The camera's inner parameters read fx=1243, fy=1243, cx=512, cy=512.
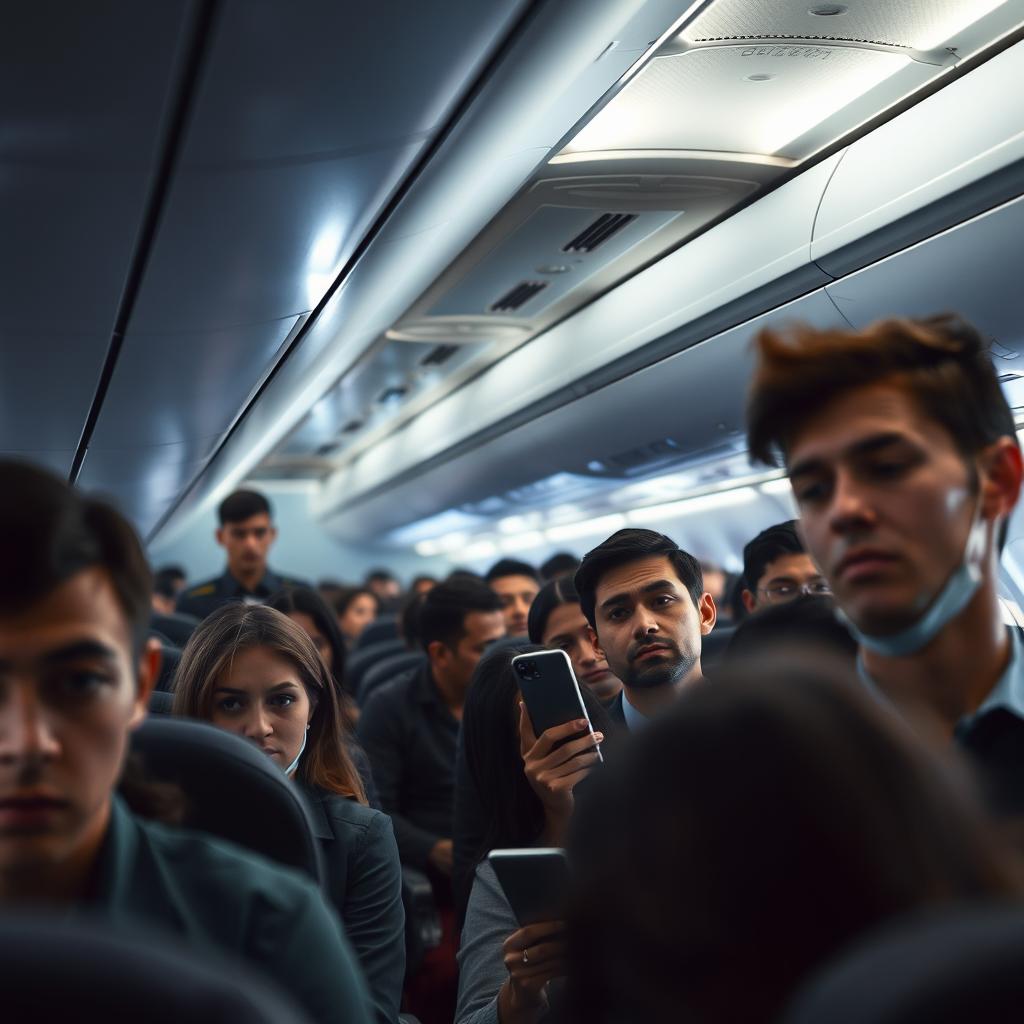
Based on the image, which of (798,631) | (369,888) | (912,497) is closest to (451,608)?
(369,888)

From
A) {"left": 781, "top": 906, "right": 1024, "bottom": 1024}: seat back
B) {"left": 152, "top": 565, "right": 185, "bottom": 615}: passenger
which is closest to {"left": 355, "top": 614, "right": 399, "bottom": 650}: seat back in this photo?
{"left": 152, "top": 565, "right": 185, "bottom": 615}: passenger

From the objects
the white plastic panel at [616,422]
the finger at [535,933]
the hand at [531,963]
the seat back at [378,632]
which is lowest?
the hand at [531,963]

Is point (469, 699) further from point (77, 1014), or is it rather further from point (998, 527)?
point (77, 1014)

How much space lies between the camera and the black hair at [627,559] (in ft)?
11.1

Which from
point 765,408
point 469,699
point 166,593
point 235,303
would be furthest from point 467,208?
point 166,593

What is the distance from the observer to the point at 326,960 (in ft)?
4.97

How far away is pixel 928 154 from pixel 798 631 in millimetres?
2575

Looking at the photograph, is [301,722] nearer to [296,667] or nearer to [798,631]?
[296,667]

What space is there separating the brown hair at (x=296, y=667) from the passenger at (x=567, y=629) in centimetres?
126

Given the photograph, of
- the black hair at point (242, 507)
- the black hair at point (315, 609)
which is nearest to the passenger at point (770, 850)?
the black hair at point (315, 609)

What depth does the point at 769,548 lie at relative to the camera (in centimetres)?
482

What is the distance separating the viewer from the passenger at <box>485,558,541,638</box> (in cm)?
700

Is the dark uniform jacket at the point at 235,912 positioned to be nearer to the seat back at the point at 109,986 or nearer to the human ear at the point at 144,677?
the human ear at the point at 144,677

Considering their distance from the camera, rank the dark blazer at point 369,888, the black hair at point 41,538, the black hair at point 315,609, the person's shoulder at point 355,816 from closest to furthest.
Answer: the black hair at point 41,538 → the dark blazer at point 369,888 → the person's shoulder at point 355,816 → the black hair at point 315,609
